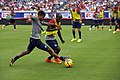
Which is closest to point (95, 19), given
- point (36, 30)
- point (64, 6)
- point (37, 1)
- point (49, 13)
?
point (49, 13)

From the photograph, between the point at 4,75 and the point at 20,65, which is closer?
the point at 4,75

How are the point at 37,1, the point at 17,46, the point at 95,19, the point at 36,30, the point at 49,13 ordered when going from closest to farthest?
the point at 36,30 → the point at 17,46 → the point at 95,19 → the point at 49,13 → the point at 37,1

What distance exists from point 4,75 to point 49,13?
25359 mm

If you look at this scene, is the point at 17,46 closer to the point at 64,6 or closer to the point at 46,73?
the point at 46,73

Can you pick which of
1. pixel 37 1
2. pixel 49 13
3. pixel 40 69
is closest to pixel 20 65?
pixel 40 69

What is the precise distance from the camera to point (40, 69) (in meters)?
11.6

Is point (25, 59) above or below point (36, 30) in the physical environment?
below

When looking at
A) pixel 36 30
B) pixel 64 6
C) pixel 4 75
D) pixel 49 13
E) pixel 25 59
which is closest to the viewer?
pixel 4 75

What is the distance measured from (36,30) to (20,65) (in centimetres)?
163

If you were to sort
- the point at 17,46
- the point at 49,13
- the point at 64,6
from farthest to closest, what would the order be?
1. the point at 64,6
2. the point at 49,13
3. the point at 17,46

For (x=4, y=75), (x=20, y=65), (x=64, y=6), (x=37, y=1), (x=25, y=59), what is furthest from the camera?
(x=37, y=1)

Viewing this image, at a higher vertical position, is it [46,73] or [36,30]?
[36,30]

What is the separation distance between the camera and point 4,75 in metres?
10.7

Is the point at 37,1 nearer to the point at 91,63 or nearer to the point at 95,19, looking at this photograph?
the point at 95,19
